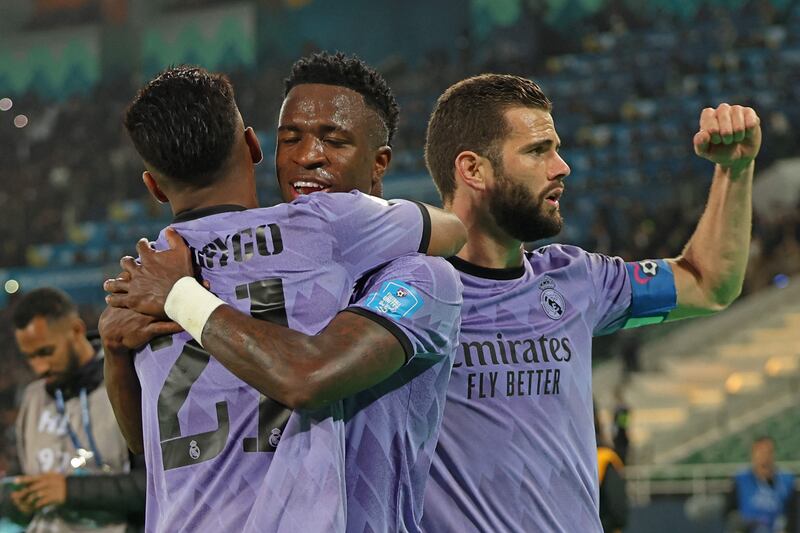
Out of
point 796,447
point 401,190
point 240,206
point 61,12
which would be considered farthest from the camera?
point 61,12

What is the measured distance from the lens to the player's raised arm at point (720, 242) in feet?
10.9

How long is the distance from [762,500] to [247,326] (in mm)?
9396

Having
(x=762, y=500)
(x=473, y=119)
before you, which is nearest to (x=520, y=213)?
(x=473, y=119)

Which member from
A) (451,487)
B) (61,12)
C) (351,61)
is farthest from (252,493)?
(61,12)

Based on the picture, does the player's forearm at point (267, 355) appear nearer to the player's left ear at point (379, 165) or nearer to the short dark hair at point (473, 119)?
the player's left ear at point (379, 165)

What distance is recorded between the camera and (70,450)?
4.80m

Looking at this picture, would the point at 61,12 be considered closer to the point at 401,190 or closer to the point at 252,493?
the point at 401,190

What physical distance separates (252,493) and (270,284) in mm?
403

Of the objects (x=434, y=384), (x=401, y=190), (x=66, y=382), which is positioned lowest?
(x=401, y=190)

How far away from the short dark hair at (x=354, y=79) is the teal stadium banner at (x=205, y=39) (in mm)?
21153

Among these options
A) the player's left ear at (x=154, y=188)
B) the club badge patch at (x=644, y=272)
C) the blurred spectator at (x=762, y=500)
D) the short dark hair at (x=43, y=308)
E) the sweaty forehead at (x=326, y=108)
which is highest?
the sweaty forehead at (x=326, y=108)

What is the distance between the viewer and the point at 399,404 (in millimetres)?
2400

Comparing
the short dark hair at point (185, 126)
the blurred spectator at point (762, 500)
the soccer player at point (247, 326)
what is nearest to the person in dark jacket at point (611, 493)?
the soccer player at point (247, 326)

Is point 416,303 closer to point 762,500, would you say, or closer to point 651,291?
point 651,291
